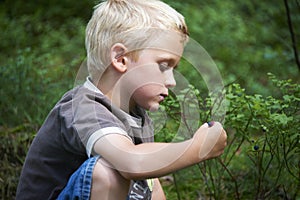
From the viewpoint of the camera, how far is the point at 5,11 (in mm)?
5707

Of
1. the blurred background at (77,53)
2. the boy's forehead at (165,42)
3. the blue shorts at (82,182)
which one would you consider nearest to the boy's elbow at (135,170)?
the blue shorts at (82,182)

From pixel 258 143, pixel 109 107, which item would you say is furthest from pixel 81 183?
pixel 258 143

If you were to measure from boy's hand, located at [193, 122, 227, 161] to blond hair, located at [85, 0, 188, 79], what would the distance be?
0.39 metres

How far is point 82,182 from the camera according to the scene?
6.24 ft

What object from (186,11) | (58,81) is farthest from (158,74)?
(186,11)

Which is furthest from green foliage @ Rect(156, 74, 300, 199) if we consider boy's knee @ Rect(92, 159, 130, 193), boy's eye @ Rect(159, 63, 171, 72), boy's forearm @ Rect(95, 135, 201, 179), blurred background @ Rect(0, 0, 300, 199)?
boy's knee @ Rect(92, 159, 130, 193)

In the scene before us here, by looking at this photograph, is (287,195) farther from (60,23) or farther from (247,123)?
(60,23)

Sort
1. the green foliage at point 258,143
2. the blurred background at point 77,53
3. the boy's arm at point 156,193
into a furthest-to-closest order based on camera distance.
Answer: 1. the blurred background at point 77,53
2. the boy's arm at point 156,193
3. the green foliage at point 258,143

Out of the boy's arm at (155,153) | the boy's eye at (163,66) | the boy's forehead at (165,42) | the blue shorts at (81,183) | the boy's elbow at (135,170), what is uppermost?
the boy's forehead at (165,42)

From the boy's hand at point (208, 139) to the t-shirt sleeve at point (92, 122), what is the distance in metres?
0.22

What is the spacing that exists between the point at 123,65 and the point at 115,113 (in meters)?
0.16

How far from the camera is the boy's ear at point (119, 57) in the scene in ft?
6.82

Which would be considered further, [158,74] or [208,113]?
[208,113]

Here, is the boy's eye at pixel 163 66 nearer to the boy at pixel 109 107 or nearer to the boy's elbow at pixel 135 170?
the boy at pixel 109 107
